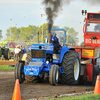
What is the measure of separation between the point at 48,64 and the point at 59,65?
601mm

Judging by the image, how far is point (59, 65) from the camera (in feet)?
31.3

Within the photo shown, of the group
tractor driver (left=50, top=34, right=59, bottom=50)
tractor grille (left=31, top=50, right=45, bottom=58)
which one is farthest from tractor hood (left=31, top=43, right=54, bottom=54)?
tractor driver (left=50, top=34, right=59, bottom=50)

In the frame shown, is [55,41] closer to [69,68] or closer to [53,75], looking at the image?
[69,68]

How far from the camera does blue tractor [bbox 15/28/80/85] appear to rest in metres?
8.48

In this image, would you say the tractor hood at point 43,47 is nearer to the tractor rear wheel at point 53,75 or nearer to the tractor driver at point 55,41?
the tractor driver at point 55,41

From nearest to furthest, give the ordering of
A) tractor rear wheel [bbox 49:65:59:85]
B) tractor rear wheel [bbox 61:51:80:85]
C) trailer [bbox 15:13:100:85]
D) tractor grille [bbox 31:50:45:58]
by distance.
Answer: tractor rear wheel [bbox 49:65:59:85] → trailer [bbox 15:13:100:85] → tractor rear wheel [bbox 61:51:80:85] → tractor grille [bbox 31:50:45:58]

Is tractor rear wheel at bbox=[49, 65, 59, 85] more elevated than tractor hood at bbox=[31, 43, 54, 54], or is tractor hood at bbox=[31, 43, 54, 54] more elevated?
tractor hood at bbox=[31, 43, 54, 54]

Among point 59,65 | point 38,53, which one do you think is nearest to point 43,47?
point 38,53

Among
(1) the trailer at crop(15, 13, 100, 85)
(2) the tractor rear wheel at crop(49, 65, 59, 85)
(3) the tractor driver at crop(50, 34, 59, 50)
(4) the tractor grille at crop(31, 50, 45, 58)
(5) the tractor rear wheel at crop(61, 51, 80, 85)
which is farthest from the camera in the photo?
(3) the tractor driver at crop(50, 34, 59, 50)

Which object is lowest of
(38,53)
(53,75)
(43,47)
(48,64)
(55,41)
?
(53,75)

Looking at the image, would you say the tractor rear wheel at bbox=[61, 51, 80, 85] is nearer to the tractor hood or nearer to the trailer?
the trailer

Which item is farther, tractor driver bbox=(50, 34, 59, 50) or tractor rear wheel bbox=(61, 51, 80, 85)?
tractor driver bbox=(50, 34, 59, 50)

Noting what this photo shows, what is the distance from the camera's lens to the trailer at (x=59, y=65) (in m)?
8.46

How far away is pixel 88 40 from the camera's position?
15.0 metres
